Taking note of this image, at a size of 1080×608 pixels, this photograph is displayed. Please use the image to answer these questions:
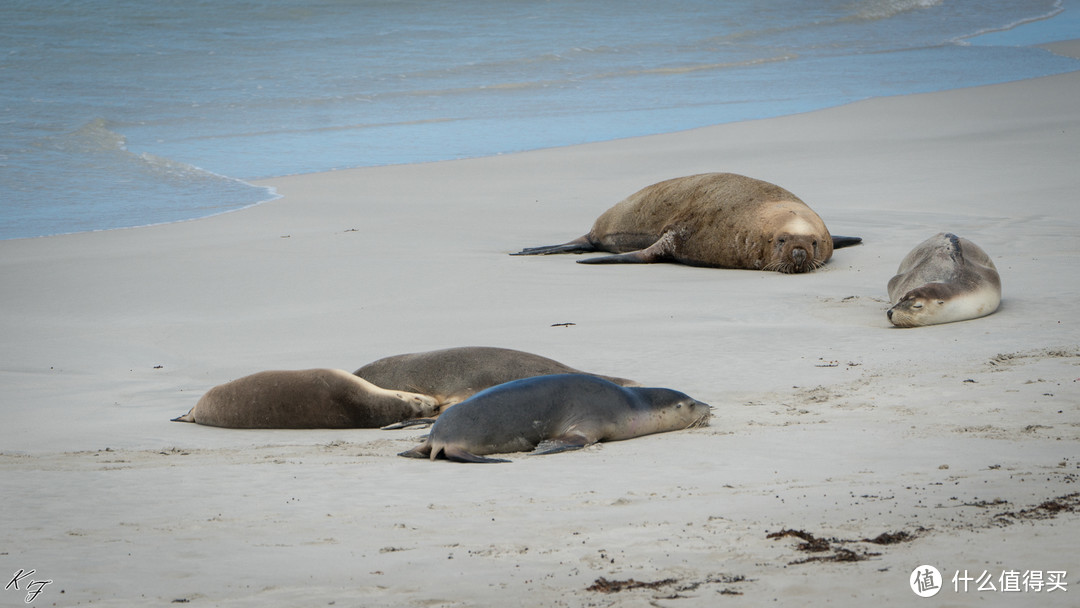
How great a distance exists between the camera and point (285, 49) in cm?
2916

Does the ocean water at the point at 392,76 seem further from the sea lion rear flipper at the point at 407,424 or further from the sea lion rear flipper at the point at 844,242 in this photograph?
the sea lion rear flipper at the point at 407,424

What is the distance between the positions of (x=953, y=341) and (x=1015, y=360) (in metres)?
0.64

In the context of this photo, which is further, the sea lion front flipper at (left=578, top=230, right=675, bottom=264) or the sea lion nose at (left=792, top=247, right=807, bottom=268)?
the sea lion front flipper at (left=578, top=230, right=675, bottom=264)

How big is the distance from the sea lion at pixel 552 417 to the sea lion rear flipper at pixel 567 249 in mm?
5022

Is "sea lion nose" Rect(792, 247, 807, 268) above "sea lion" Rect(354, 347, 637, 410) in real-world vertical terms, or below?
above

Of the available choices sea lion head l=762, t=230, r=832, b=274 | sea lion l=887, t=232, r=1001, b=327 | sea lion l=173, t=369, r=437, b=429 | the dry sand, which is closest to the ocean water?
the dry sand

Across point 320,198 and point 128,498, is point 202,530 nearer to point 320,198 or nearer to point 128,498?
point 128,498

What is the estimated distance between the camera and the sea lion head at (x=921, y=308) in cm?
696

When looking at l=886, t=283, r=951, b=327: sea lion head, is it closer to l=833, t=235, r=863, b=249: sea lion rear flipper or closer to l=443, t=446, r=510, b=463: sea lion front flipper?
l=833, t=235, r=863, b=249: sea lion rear flipper

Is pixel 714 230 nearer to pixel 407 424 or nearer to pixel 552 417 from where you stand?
pixel 407 424

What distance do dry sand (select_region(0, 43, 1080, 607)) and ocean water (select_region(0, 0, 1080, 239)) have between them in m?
3.25

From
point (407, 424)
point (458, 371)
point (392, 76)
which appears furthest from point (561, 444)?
point (392, 76)

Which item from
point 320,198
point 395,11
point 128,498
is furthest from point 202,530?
point 395,11

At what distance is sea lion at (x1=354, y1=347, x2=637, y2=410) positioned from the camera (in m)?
5.80
